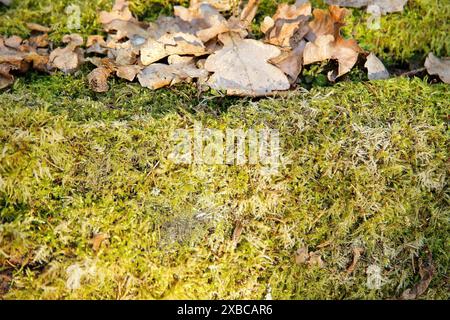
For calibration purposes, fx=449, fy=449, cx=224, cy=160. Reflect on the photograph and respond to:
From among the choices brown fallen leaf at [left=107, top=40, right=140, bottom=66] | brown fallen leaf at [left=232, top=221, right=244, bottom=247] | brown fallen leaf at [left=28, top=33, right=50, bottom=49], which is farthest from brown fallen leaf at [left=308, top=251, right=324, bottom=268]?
brown fallen leaf at [left=28, top=33, right=50, bottom=49]

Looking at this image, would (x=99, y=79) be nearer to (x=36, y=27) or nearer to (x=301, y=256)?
(x=36, y=27)

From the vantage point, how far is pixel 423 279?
214cm

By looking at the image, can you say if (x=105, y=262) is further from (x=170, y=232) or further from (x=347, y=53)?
(x=347, y=53)

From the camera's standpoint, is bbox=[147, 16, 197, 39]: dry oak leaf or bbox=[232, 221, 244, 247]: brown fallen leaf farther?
bbox=[147, 16, 197, 39]: dry oak leaf

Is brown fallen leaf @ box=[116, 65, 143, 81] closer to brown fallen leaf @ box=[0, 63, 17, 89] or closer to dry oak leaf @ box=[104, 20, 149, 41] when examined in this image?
dry oak leaf @ box=[104, 20, 149, 41]

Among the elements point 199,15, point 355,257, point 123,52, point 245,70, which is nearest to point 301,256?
point 355,257

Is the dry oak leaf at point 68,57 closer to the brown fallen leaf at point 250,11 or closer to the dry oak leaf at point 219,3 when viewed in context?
the dry oak leaf at point 219,3

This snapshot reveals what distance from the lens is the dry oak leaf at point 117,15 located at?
2.83 metres

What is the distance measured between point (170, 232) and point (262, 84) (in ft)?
3.07

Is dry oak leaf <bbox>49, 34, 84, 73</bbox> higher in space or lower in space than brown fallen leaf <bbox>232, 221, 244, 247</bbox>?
higher

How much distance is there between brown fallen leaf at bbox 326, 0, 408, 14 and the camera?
2.81 metres

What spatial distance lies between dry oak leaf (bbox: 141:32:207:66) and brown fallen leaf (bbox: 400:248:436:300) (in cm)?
159

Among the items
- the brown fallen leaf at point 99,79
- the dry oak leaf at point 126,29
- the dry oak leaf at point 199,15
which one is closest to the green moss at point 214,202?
the brown fallen leaf at point 99,79

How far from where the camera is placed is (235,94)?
2.39 meters
